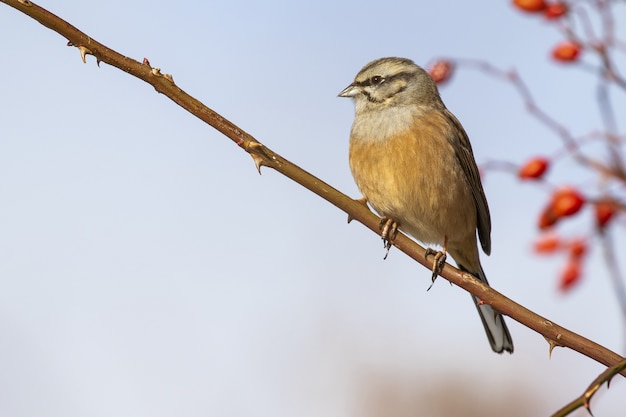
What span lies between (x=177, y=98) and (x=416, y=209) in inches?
87.3

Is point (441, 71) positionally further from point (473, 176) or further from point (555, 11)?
point (473, 176)

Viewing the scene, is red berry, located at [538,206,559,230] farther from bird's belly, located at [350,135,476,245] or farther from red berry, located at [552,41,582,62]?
bird's belly, located at [350,135,476,245]

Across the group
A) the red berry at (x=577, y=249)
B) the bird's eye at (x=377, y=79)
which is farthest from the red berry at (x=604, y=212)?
the bird's eye at (x=377, y=79)

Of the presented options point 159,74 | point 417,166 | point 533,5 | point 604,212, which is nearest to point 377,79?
point 417,166

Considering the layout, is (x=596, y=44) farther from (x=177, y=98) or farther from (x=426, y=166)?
(x=426, y=166)

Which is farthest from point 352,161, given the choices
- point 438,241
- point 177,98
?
point 177,98

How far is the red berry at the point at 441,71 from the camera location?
139 inches

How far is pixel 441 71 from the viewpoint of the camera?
139 inches

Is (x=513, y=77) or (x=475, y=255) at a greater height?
(x=513, y=77)

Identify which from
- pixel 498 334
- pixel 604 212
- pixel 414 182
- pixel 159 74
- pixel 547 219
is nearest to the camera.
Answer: pixel 159 74

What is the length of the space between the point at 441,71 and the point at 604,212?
1.26 meters

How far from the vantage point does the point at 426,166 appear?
4.25 meters

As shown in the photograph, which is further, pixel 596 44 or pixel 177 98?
pixel 596 44

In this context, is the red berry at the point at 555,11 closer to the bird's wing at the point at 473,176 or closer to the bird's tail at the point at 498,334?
the bird's wing at the point at 473,176
